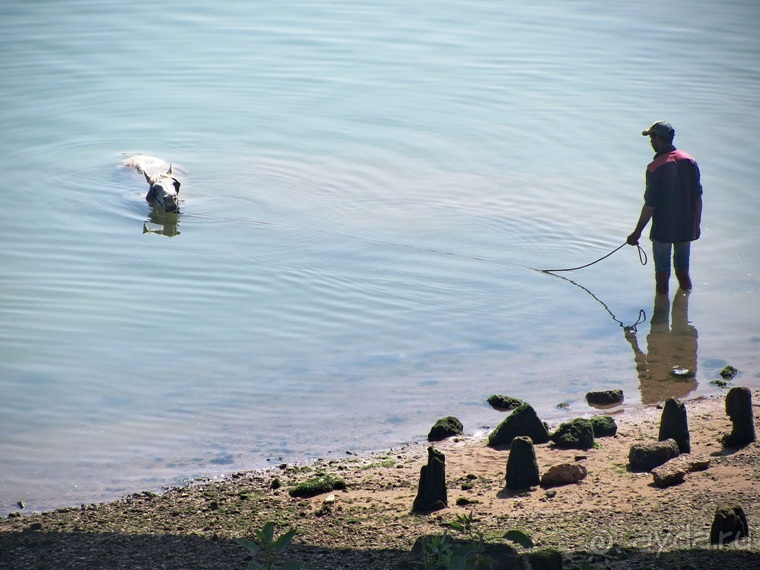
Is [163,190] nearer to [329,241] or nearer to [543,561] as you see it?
[329,241]

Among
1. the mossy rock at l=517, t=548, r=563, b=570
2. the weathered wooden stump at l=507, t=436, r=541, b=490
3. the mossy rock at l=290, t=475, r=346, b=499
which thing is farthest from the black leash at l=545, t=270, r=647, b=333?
the mossy rock at l=517, t=548, r=563, b=570

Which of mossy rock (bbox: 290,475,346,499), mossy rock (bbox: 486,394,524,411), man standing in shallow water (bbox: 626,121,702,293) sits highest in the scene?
man standing in shallow water (bbox: 626,121,702,293)

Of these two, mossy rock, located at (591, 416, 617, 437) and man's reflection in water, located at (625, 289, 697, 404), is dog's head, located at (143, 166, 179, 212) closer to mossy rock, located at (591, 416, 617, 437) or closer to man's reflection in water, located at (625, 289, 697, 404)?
man's reflection in water, located at (625, 289, 697, 404)

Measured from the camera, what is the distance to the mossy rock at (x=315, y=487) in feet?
22.1

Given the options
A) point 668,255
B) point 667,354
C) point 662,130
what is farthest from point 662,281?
point 662,130

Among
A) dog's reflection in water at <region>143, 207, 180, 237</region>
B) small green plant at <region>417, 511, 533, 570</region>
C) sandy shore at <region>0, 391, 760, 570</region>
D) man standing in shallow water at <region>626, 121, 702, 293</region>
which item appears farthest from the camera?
dog's reflection in water at <region>143, 207, 180, 237</region>

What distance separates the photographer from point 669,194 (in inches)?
419

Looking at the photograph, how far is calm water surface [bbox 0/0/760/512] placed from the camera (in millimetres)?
8672

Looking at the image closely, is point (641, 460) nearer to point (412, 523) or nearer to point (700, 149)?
point (412, 523)

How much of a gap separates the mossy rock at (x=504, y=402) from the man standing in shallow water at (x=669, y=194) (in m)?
3.17

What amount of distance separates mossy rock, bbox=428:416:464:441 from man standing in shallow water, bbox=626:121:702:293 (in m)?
3.99

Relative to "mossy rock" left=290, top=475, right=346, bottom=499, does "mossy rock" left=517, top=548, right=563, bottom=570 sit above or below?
below

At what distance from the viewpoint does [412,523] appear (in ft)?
20.0

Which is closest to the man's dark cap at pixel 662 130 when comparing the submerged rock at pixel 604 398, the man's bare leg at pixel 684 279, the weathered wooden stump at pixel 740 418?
the man's bare leg at pixel 684 279
